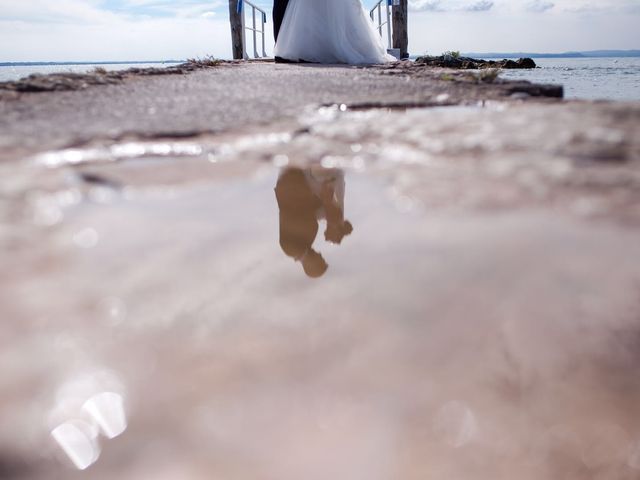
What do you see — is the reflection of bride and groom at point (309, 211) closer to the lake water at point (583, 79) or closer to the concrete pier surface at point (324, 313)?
the concrete pier surface at point (324, 313)

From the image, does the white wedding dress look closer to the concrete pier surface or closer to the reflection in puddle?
the concrete pier surface

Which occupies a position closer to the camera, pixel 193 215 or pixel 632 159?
pixel 193 215

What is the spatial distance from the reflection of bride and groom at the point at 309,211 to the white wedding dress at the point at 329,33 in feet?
19.5

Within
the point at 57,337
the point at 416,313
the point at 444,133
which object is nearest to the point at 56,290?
the point at 57,337

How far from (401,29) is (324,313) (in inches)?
404

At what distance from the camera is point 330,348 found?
1.84 feet

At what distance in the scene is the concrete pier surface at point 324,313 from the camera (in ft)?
1.53

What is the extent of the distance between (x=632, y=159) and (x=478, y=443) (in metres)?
0.88

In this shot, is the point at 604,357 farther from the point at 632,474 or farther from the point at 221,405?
the point at 221,405

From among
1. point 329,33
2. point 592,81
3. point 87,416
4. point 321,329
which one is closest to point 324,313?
point 321,329

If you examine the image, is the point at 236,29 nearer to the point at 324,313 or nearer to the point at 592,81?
the point at 592,81

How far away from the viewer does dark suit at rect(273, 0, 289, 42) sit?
738 centimetres

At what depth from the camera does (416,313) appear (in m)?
0.62

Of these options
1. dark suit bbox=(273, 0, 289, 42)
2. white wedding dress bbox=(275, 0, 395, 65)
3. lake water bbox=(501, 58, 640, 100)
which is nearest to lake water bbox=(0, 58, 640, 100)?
lake water bbox=(501, 58, 640, 100)
